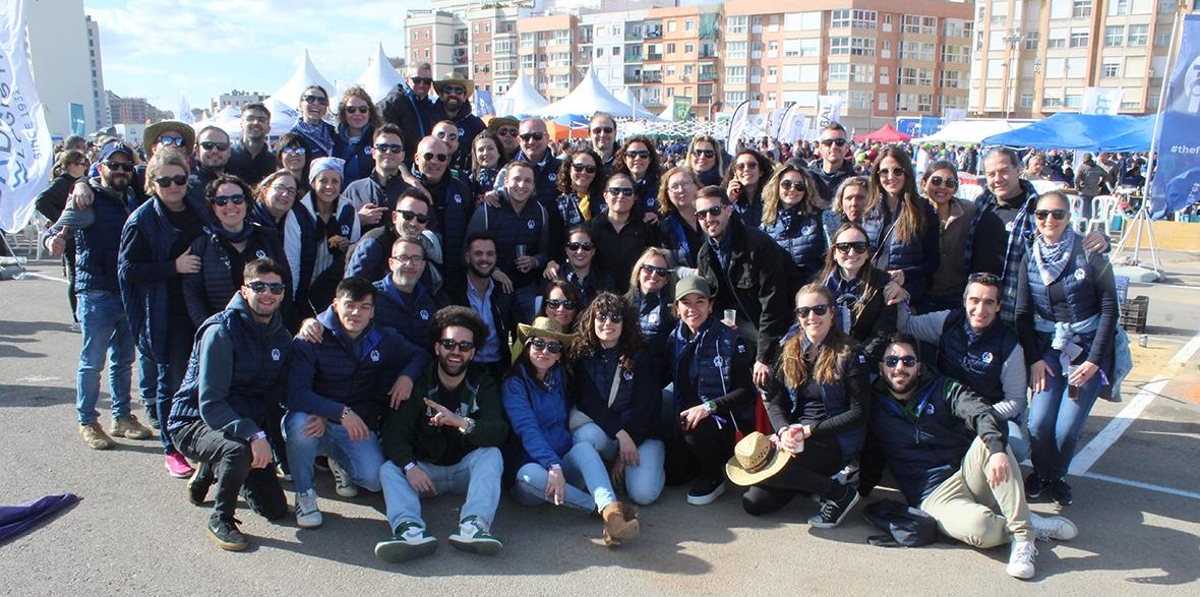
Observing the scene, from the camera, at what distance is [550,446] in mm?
4863

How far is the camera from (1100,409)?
6.72 m

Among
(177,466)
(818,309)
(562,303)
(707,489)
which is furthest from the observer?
(562,303)

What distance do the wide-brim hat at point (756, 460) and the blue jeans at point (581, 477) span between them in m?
0.76

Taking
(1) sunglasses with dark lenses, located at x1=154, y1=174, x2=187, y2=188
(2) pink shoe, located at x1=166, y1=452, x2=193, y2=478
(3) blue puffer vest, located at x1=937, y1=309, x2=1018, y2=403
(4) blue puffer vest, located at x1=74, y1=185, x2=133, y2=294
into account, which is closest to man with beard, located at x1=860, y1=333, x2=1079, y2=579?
(3) blue puffer vest, located at x1=937, y1=309, x2=1018, y2=403

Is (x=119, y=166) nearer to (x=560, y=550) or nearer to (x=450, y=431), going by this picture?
(x=450, y=431)

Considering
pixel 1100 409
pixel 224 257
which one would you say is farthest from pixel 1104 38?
pixel 224 257

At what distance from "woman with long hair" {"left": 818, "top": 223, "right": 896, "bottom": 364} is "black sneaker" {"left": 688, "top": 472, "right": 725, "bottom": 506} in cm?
116

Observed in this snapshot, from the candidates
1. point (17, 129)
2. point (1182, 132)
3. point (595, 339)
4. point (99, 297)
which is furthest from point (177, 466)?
point (1182, 132)

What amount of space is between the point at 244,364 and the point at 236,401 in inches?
9.0

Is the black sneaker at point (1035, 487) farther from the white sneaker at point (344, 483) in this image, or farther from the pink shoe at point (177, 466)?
the pink shoe at point (177, 466)

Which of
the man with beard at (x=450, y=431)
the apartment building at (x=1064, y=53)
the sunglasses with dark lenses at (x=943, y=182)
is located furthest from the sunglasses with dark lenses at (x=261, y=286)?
the apartment building at (x=1064, y=53)

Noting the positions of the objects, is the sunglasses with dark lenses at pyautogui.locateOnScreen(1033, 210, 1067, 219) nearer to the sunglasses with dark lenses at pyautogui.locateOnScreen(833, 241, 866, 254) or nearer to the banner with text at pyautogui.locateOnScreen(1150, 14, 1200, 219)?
the sunglasses with dark lenses at pyautogui.locateOnScreen(833, 241, 866, 254)

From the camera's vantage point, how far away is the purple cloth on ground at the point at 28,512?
14.0ft

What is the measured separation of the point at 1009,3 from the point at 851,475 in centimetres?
8150
